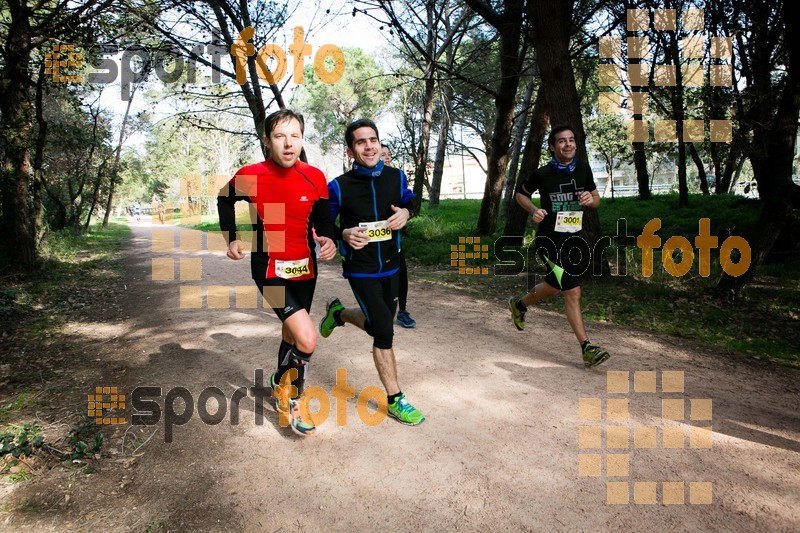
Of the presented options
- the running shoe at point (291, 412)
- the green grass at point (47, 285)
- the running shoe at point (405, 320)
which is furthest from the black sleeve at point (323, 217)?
the green grass at point (47, 285)

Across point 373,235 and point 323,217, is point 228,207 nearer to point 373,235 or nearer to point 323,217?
point 323,217

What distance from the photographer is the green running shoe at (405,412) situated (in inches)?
146

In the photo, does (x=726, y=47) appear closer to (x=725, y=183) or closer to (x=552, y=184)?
(x=725, y=183)

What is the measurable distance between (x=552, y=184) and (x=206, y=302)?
6049 millimetres

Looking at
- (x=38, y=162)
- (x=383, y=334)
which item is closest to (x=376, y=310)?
(x=383, y=334)

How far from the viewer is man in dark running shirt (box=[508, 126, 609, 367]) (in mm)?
4844

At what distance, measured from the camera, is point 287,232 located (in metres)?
3.67

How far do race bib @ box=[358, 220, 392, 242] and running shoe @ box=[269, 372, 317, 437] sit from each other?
1369 mm

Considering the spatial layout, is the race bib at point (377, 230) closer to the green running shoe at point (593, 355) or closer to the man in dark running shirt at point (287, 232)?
the man in dark running shirt at point (287, 232)

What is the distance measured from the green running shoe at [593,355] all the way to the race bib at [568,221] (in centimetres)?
119

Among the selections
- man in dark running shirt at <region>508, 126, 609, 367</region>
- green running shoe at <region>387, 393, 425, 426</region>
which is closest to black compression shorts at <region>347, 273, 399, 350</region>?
green running shoe at <region>387, 393, 425, 426</region>

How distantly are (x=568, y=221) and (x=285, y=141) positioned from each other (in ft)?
9.89

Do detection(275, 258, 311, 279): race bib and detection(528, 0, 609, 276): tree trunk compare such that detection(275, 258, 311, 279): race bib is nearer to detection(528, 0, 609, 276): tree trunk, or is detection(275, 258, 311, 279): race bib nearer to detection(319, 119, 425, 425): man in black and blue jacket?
detection(319, 119, 425, 425): man in black and blue jacket

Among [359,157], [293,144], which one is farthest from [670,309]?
[293,144]
